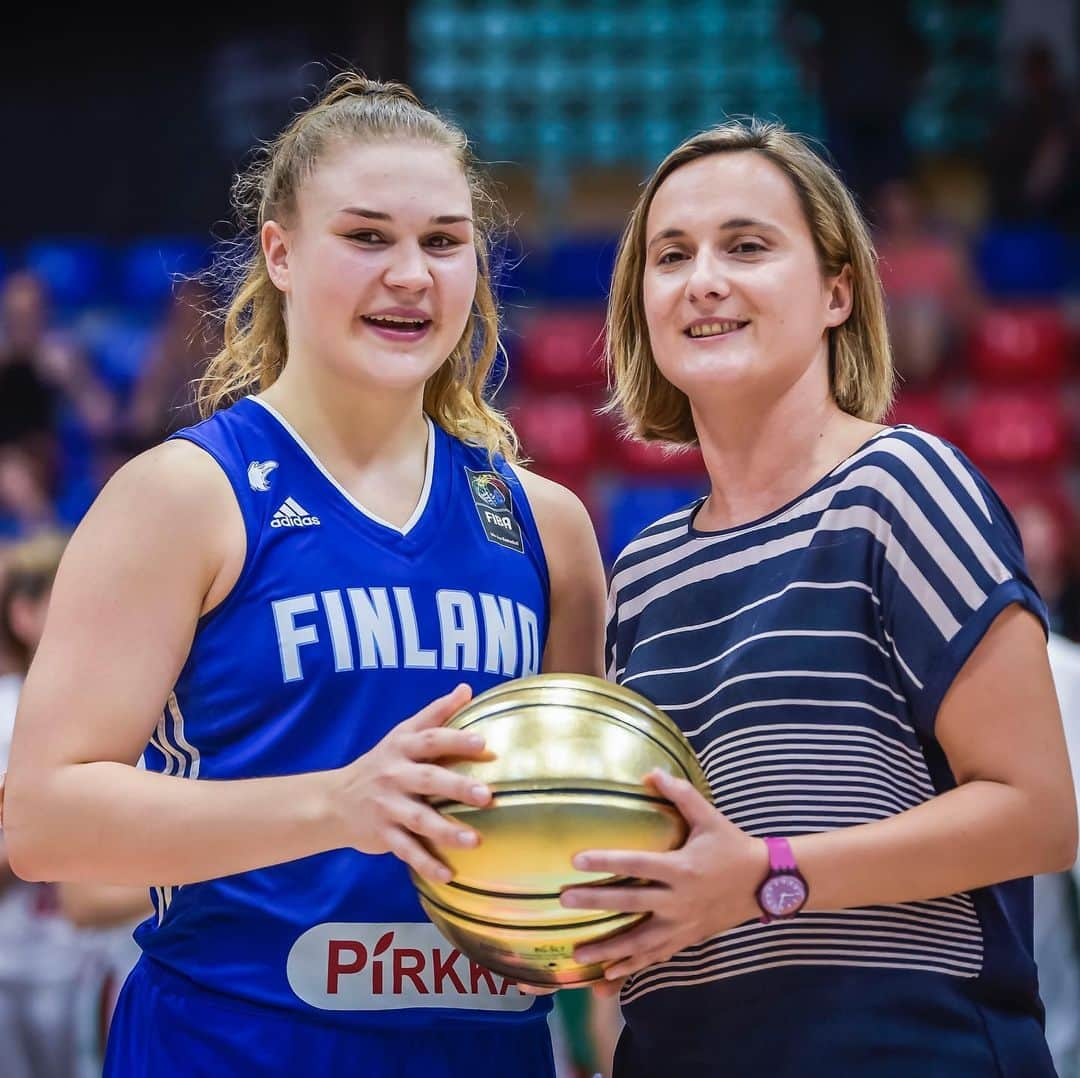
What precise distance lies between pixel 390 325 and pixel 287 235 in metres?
0.27

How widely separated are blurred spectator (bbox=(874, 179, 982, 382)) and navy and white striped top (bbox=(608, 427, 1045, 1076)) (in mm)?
6806

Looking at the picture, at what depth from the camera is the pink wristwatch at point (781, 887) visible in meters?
2.02

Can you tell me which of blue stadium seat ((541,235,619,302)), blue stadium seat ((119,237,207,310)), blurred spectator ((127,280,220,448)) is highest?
blue stadium seat ((119,237,207,310))

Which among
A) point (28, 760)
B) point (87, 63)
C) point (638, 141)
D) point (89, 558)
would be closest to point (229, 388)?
point (89, 558)

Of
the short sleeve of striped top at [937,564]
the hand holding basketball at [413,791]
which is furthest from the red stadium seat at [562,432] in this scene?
the hand holding basketball at [413,791]

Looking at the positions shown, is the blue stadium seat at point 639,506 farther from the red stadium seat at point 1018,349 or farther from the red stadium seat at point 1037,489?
the red stadium seat at point 1018,349

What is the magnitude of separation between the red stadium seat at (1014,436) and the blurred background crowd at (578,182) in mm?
14

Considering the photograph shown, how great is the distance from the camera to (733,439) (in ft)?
8.54

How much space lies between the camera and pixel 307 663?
2.40m

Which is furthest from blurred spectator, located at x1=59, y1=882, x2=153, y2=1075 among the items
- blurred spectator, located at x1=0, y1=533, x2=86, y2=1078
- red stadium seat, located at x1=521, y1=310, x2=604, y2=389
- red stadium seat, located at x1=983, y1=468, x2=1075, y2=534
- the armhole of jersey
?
red stadium seat, located at x1=521, y1=310, x2=604, y2=389

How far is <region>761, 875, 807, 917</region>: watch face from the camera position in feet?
6.63

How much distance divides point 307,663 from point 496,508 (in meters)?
0.50

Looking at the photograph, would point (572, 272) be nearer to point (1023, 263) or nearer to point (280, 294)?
point (1023, 263)

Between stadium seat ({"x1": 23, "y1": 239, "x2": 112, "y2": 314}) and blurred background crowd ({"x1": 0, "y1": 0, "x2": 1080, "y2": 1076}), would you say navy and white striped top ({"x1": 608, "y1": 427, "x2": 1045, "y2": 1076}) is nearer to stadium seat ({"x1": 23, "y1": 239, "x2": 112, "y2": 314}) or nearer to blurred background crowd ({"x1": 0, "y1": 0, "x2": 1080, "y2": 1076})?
blurred background crowd ({"x1": 0, "y1": 0, "x2": 1080, "y2": 1076})
